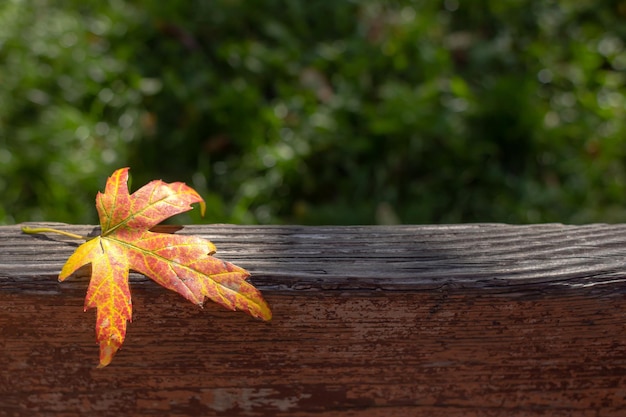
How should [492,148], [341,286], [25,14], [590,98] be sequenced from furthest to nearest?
[25,14], [590,98], [492,148], [341,286]

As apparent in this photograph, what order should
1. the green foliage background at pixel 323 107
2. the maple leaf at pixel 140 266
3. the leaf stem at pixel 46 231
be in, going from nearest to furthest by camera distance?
the maple leaf at pixel 140 266 → the leaf stem at pixel 46 231 → the green foliage background at pixel 323 107

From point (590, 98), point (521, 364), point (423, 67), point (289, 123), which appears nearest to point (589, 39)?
point (590, 98)

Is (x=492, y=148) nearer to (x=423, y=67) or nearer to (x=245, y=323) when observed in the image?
(x=423, y=67)

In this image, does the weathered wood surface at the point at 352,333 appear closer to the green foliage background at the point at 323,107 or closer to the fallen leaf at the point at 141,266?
the fallen leaf at the point at 141,266

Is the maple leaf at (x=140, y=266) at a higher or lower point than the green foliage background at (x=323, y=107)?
higher

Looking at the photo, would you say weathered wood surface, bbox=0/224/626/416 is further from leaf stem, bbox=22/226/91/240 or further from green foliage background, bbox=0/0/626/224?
green foliage background, bbox=0/0/626/224

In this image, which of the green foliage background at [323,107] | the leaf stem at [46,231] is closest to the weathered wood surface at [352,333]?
the leaf stem at [46,231]
